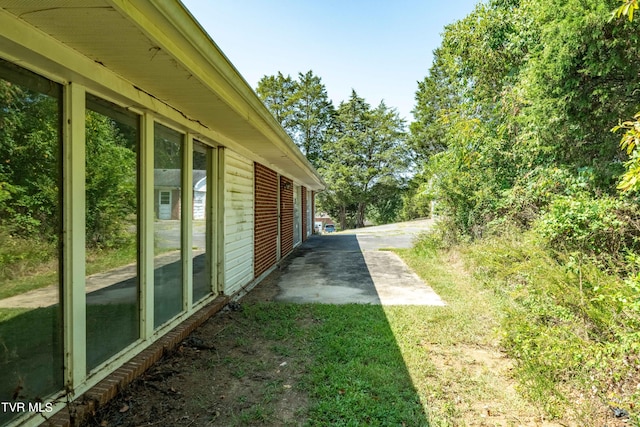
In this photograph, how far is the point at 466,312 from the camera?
4289mm

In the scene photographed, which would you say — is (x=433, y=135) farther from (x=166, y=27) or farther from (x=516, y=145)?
(x=166, y=27)

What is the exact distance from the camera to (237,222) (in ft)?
17.5

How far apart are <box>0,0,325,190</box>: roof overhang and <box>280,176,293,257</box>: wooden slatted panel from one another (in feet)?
18.5

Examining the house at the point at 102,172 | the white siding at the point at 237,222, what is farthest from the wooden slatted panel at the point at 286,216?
the house at the point at 102,172

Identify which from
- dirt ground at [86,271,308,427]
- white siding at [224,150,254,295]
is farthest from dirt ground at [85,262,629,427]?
white siding at [224,150,254,295]

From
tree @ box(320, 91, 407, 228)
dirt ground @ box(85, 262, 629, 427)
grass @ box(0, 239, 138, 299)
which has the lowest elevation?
Answer: dirt ground @ box(85, 262, 629, 427)

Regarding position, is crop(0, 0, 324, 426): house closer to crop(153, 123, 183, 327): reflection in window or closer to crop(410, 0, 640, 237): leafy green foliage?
crop(153, 123, 183, 327): reflection in window

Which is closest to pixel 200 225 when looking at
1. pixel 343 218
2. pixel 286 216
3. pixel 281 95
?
pixel 286 216

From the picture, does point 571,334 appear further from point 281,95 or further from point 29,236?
point 281,95

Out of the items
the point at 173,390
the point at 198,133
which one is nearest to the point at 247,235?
the point at 198,133

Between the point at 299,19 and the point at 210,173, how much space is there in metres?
4.97

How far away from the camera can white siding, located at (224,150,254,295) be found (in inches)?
192

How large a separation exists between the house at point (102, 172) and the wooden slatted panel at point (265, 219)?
2.49m

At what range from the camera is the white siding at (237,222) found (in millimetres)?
4867
